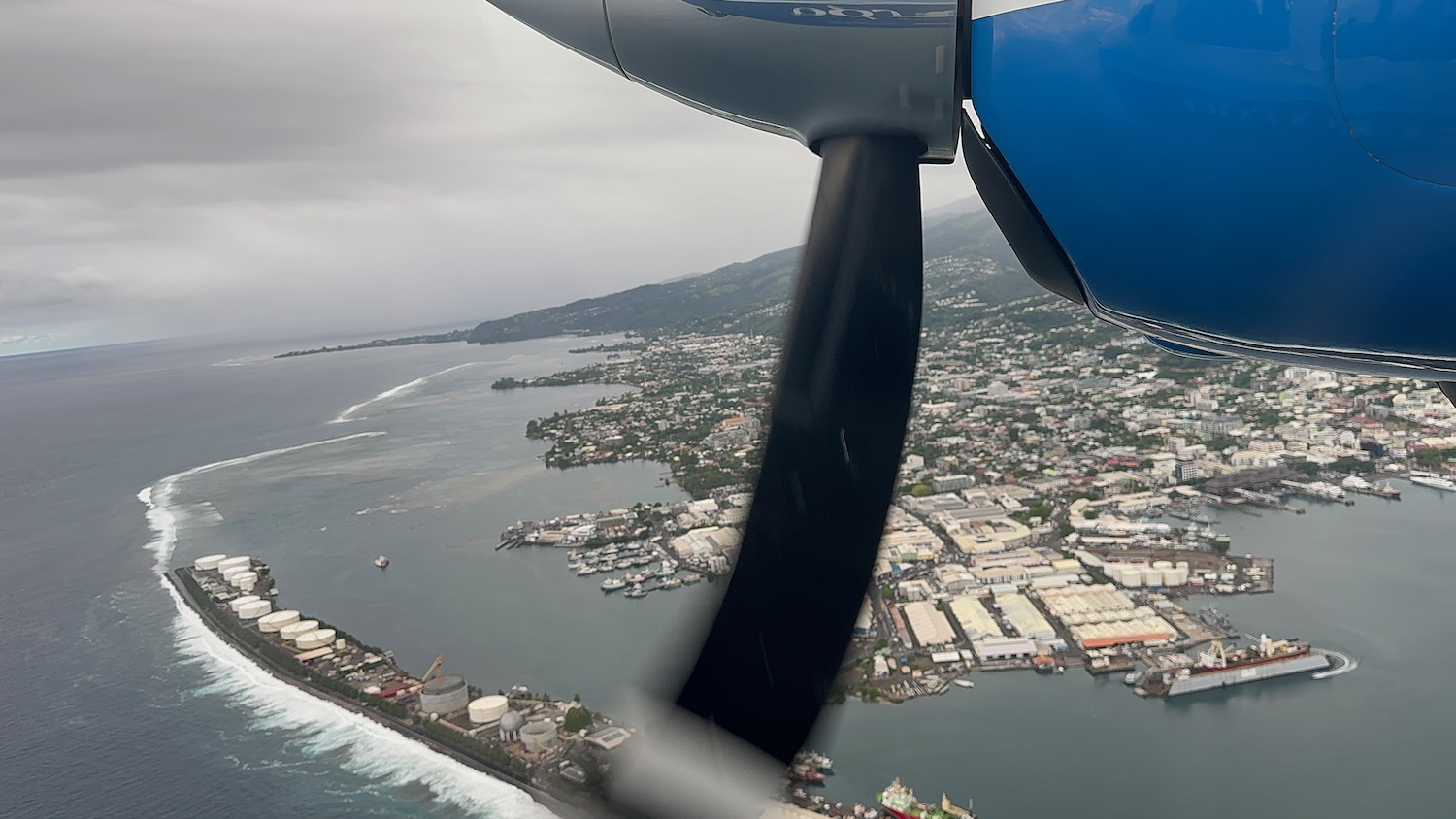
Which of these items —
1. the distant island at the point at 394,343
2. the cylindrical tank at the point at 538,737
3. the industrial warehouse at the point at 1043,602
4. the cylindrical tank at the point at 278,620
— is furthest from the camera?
the distant island at the point at 394,343

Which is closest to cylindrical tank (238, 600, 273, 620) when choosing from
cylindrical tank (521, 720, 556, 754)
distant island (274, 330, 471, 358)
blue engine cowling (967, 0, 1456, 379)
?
cylindrical tank (521, 720, 556, 754)

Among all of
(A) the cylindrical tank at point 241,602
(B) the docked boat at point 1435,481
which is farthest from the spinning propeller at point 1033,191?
(B) the docked boat at point 1435,481

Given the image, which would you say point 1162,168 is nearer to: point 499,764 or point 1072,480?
point 499,764

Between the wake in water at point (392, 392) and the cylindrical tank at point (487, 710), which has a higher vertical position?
the wake in water at point (392, 392)

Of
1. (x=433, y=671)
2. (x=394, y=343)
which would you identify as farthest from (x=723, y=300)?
(x=394, y=343)

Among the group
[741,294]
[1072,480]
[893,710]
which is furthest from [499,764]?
[741,294]

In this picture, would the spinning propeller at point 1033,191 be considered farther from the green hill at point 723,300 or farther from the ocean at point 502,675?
the green hill at point 723,300
